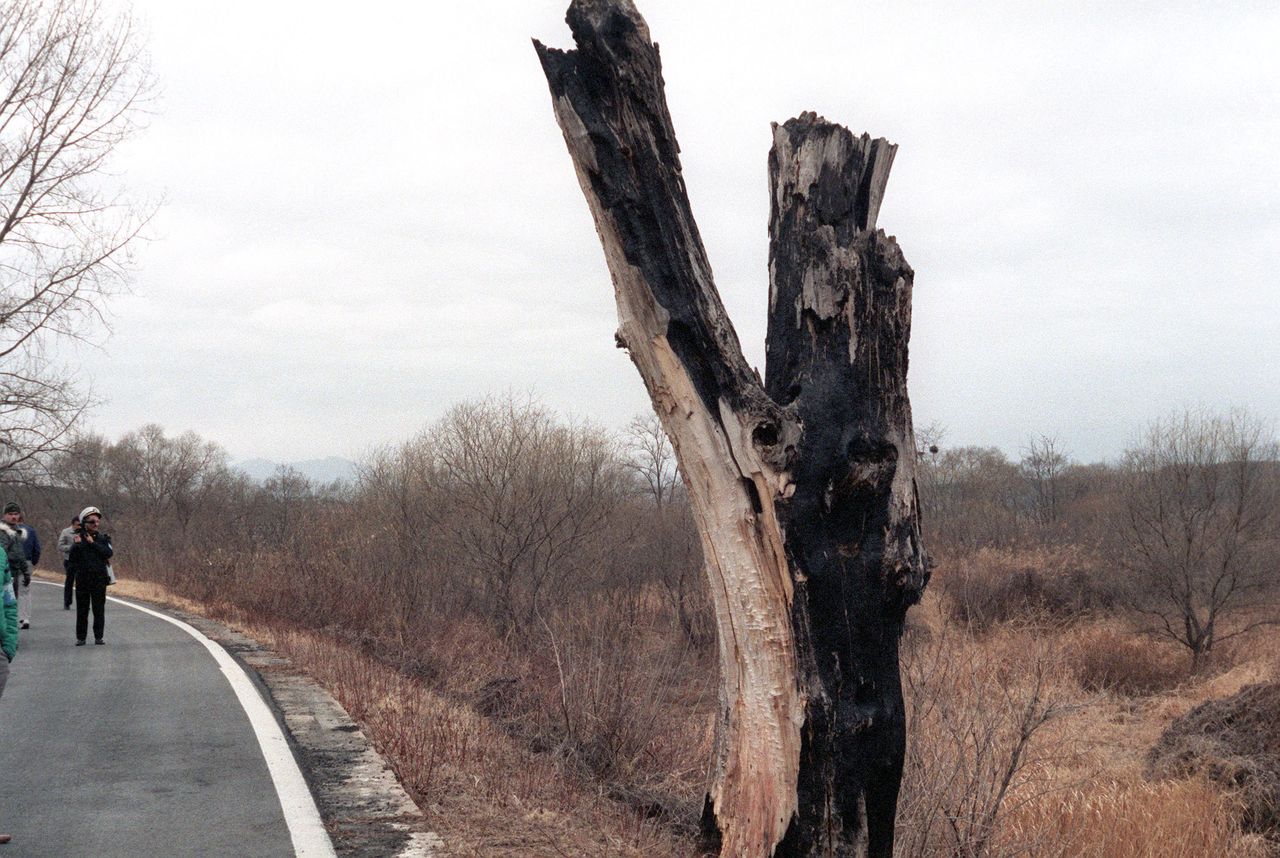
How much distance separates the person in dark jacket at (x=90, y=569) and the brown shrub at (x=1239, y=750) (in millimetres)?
13835

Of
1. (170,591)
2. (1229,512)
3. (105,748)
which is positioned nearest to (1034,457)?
(1229,512)

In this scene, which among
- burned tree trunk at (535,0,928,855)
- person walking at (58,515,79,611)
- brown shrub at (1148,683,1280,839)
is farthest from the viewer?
person walking at (58,515,79,611)

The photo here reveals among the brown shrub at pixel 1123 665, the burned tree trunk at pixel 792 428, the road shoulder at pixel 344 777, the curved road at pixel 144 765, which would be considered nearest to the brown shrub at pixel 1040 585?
the brown shrub at pixel 1123 665

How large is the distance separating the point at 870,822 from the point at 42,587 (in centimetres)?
2963

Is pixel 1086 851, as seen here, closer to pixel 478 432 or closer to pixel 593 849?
pixel 593 849

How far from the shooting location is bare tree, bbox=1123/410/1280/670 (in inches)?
964

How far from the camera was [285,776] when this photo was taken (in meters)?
6.94

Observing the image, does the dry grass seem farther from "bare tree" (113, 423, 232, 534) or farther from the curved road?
"bare tree" (113, 423, 232, 534)

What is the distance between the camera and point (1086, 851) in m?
8.71

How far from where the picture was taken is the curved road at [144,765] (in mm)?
5727

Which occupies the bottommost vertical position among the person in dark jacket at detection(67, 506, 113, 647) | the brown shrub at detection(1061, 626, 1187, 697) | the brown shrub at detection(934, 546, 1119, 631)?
the brown shrub at detection(1061, 626, 1187, 697)

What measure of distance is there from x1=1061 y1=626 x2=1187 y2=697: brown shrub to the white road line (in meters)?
16.9

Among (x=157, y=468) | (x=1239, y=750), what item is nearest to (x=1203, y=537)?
(x=1239, y=750)

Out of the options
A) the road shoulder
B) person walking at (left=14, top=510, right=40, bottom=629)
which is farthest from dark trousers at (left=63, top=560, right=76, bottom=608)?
the road shoulder
